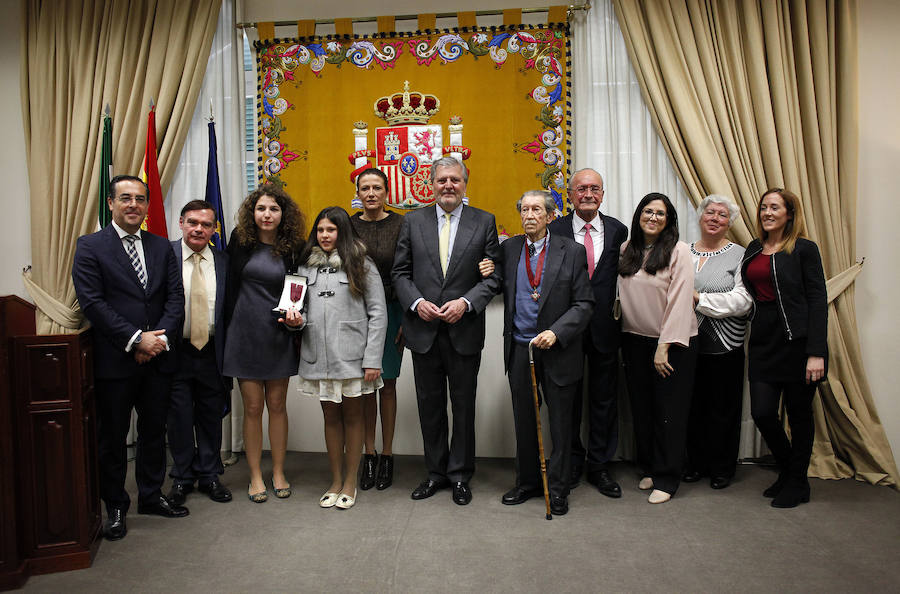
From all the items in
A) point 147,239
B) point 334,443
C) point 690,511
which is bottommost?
point 690,511

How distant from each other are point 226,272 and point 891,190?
12.8ft

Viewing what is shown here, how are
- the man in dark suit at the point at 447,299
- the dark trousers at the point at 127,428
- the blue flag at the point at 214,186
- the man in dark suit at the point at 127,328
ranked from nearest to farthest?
the man in dark suit at the point at 127,328 < the dark trousers at the point at 127,428 < the man in dark suit at the point at 447,299 < the blue flag at the point at 214,186

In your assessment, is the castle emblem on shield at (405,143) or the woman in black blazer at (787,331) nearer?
the woman in black blazer at (787,331)

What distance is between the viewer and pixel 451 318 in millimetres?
2955

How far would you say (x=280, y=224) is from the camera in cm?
312

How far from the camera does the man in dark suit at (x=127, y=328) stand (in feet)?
8.82

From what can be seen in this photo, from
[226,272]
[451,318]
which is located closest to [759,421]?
[451,318]

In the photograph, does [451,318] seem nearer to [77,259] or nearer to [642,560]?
[642,560]

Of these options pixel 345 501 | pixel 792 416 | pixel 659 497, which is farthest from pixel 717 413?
pixel 345 501

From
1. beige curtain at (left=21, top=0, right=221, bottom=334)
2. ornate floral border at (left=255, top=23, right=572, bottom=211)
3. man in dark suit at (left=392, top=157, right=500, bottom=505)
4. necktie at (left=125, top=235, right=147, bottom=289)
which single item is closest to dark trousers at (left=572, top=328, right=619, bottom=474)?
man in dark suit at (left=392, top=157, right=500, bottom=505)

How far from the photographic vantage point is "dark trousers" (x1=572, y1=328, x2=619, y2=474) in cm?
334

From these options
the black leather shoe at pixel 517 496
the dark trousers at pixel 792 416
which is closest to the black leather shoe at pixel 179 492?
the black leather shoe at pixel 517 496

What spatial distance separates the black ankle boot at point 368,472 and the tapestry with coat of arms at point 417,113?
62.3 inches

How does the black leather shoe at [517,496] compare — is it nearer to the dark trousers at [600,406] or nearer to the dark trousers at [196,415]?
the dark trousers at [600,406]
